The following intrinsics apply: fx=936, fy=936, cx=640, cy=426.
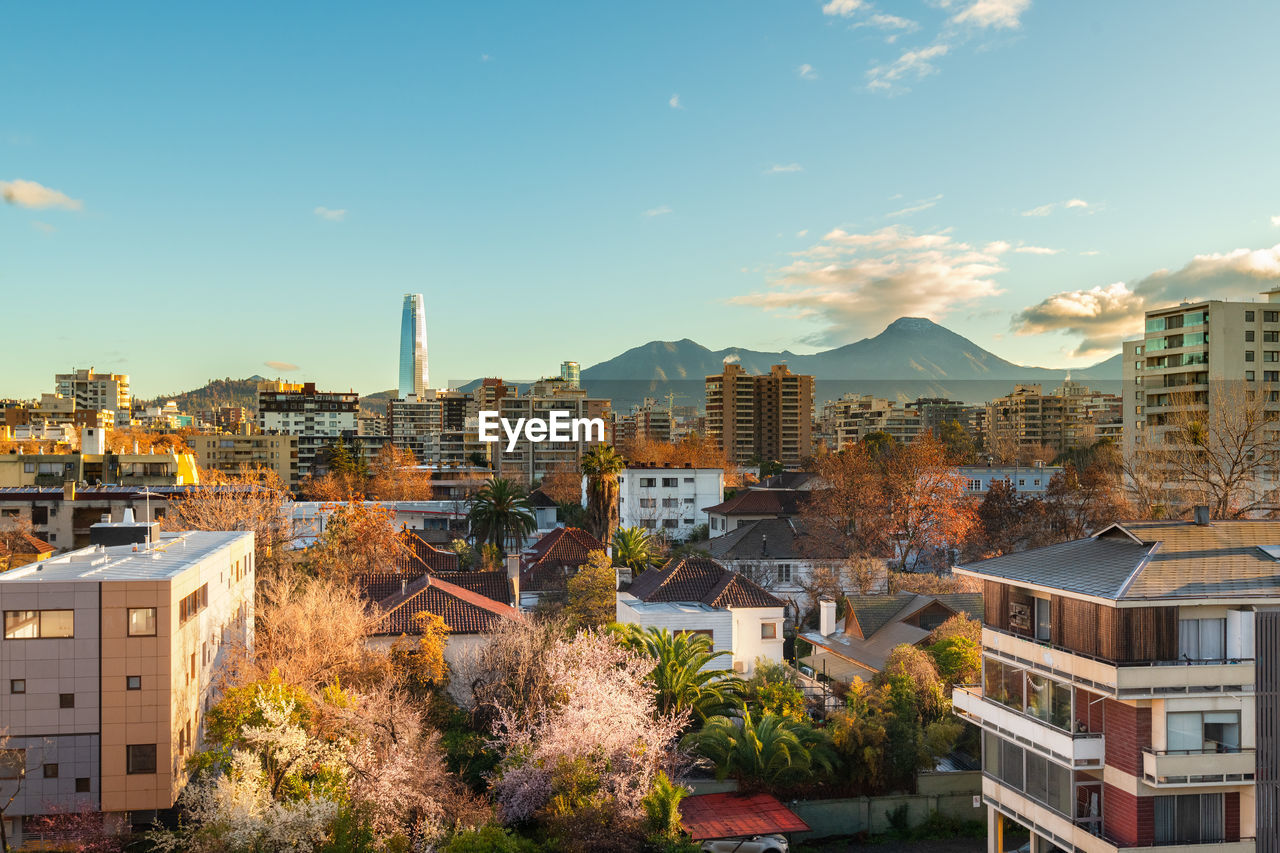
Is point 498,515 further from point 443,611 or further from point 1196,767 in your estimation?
point 1196,767

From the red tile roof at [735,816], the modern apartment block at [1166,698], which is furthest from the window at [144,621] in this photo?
the modern apartment block at [1166,698]

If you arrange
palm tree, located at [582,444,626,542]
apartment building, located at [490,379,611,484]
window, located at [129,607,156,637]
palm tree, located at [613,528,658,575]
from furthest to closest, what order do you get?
apartment building, located at [490,379,611,484] → palm tree, located at [582,444,626,542] → palm tree, located at [613,528,658,575] → window, located at [129,607,156,637]

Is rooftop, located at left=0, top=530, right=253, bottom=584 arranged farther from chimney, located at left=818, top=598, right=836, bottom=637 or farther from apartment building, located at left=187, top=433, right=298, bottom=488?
apartment building, located at left=187, top=433, right=298, bottom=488

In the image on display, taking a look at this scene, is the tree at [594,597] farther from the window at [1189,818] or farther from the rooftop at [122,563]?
the window at [1189,818]

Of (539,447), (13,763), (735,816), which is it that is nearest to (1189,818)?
(735,816)

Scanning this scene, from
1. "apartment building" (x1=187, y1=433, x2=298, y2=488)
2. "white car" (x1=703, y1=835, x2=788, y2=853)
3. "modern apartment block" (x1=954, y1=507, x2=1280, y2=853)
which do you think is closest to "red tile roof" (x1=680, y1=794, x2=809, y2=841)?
"white car" (x1=703, y1=835, x2=788, y2=853)

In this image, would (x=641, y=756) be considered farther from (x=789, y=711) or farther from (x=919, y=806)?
(x=919, y=806)
